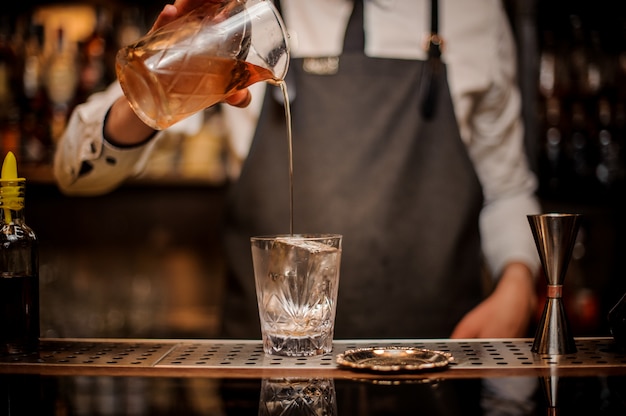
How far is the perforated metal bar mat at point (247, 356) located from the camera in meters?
0.96

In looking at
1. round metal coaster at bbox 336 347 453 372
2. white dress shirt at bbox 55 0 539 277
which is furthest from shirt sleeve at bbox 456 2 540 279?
round metal coaster at bbox 336 347 453 372

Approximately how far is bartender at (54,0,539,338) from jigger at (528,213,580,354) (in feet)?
1.86

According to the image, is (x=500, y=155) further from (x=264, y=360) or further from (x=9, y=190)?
(x=9, y=190)

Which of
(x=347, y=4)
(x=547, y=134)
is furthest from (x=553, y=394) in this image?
(x=547, y=134)

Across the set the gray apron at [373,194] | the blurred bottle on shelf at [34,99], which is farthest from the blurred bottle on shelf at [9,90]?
the gray apron at [373,194]

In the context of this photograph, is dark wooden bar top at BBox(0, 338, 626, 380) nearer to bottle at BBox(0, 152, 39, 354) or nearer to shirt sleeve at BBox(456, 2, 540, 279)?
bottle at BBox(0, 152, 39, 354)

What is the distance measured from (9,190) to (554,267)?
721 millimetres

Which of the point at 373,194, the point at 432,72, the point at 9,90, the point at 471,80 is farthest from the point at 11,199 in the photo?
the point at 9,90

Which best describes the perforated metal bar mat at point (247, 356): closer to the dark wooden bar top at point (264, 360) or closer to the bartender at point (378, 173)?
the dark wooden bar top at point (264, 360)

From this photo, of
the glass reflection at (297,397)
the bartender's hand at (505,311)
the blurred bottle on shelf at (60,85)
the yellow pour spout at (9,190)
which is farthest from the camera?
the blurred bottle on shelf at (60,85)

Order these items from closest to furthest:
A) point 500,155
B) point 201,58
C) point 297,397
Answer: point 297,397 < point 201,58 < point 500,155

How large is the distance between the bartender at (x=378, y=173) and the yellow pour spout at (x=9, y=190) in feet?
1.90

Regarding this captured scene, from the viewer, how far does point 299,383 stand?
88 centimetres

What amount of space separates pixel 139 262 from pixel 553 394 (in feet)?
7.52
